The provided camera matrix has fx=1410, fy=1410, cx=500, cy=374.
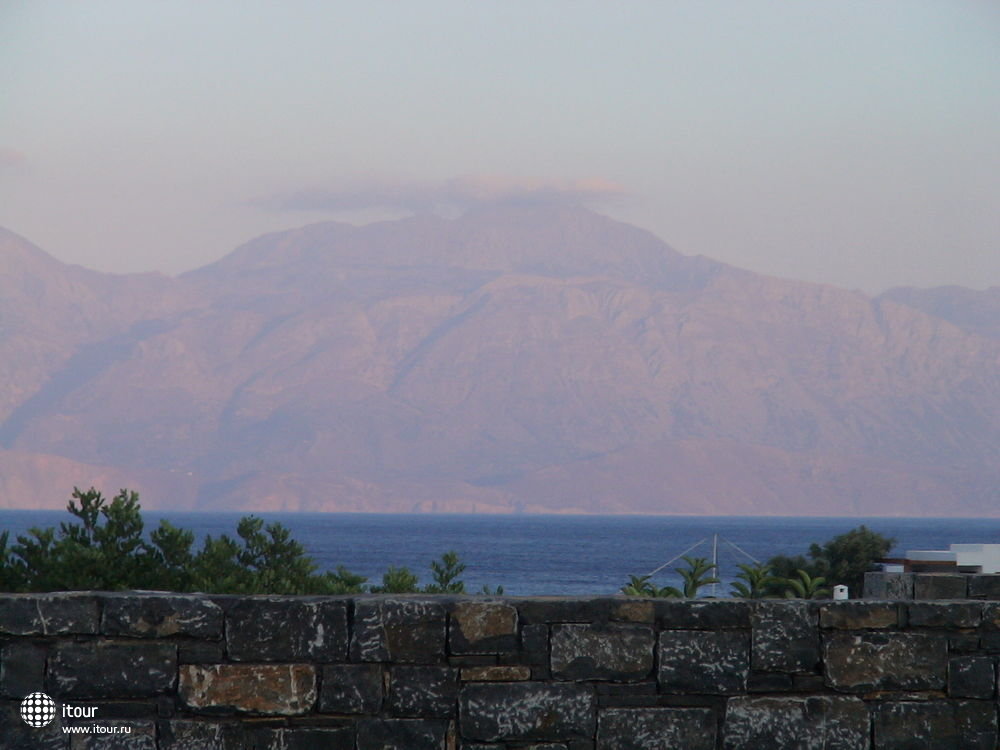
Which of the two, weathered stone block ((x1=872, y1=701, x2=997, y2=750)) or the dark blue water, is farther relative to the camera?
the dark blue water

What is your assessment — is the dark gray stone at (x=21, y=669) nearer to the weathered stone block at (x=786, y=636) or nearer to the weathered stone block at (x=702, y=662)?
the weathered stone block at (x=702, y=662)

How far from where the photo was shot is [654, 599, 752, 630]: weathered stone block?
5719mm

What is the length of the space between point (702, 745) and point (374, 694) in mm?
1330

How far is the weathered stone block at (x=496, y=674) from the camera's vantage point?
5652mm

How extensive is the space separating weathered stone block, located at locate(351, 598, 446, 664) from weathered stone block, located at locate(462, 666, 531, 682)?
128 millimetres

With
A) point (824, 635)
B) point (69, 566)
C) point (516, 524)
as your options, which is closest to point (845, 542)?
point (69, 566)

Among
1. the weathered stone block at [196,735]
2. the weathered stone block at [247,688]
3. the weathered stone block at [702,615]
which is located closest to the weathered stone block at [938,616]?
the weathered stone block at [702,615]

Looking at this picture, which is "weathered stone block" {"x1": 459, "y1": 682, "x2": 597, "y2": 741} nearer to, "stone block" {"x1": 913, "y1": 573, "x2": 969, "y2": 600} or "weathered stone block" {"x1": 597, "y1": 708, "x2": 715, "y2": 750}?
"weathered stone block" {"x1": 597, "y1": 708, "x2": 715, "y2": 750}

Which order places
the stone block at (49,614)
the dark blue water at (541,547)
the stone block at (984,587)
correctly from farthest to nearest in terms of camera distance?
the dark blue water at (541,547) < the stone block at (984,587) < the stone block at (49,614)

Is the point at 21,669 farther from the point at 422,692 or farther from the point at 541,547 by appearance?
the point at 541,547

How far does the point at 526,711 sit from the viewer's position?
5645mm

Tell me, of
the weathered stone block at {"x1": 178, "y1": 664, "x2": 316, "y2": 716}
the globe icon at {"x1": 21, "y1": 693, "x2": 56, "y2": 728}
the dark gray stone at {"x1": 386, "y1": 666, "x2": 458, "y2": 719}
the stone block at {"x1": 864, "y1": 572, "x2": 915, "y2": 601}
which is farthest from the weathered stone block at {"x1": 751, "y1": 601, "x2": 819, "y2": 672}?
the globe icon at {"x1": 21, "y1": 693, "x2": 56, "y2": 728}

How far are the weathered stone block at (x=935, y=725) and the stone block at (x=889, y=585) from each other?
1745 millimetres

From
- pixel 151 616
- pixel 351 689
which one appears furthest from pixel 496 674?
pixel 151 616
